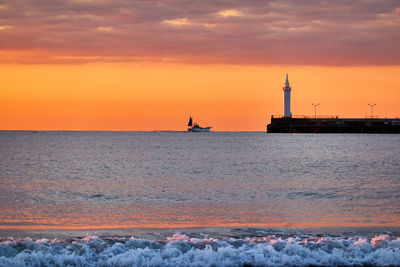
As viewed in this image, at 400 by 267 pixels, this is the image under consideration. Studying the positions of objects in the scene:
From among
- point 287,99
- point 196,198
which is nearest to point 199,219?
point 196,198

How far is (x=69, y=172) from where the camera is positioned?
4262 centimetres

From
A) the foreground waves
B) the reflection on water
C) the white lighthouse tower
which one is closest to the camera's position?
the foreground waves

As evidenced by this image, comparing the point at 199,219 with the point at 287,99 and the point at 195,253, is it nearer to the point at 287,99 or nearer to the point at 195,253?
the point at 195,253

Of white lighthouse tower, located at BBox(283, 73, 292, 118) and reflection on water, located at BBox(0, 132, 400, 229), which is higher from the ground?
white lighthouse tower, located at BBox(283, 73, 292, 118)

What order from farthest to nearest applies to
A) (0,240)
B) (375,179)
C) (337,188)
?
(375,179) → (337,188) → (0,240)

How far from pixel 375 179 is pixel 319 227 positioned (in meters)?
20.7

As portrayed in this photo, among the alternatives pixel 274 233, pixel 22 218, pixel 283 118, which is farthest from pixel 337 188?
pixel 283 118

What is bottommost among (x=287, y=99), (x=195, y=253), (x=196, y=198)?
(x=196, y=198)

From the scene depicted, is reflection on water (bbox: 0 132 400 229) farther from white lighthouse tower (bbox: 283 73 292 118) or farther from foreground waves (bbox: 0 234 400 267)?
white lighthouse tower (bbox: 283 73 292 118)

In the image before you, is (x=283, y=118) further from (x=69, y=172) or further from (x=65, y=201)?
(x=65, y=201)

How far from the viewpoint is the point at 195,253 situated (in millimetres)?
12703

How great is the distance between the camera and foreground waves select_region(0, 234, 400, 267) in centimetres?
1228

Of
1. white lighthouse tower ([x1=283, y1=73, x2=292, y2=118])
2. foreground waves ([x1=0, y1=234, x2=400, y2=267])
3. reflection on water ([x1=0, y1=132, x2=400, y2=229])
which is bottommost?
reflection on water ([x1=0, y1=132, x2=400, y2=229])

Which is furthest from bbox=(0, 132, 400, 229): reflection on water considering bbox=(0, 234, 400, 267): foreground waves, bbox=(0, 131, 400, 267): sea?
bbox=(0, 234, 400, 267): foreground waves
